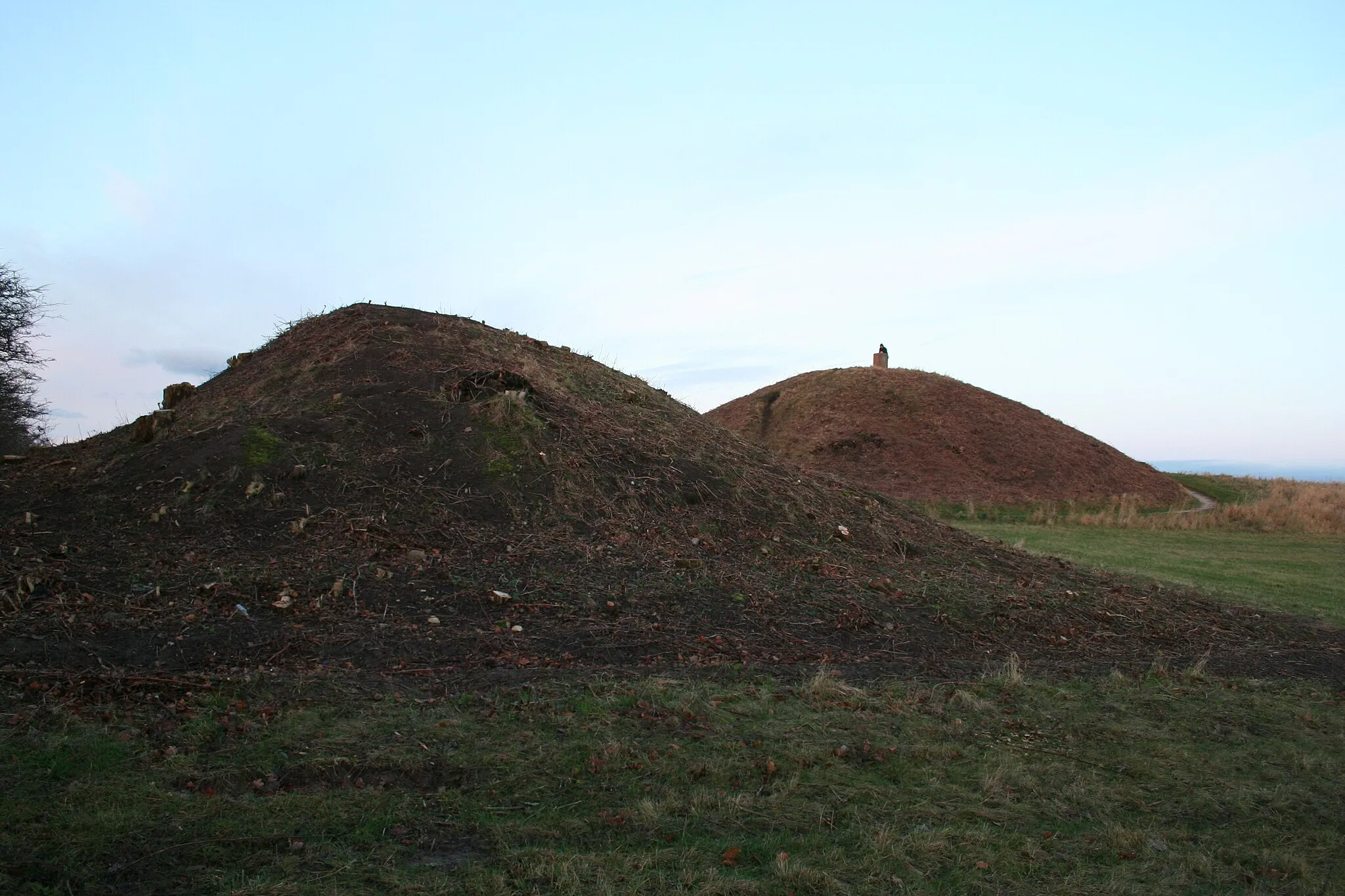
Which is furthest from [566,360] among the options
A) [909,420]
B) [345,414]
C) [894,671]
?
[909,420]

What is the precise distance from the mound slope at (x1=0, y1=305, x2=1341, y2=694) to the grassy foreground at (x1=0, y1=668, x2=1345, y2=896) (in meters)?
1.00

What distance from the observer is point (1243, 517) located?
24.0 meters

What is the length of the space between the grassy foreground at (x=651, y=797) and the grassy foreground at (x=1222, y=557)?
7.71 meters

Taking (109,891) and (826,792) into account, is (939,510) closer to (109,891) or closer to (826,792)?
(826,792)

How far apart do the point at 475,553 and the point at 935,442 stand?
2627 cm

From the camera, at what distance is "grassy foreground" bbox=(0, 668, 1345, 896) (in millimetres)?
3484

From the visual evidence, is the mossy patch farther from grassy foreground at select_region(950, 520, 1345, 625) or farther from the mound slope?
grassy foreground at select_region(950, 520, 1345, 625)

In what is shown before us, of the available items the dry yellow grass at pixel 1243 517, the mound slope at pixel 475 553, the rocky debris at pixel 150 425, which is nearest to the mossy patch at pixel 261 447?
the mound slope at pixel 475 553

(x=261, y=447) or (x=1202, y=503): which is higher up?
(x=261, y=447)

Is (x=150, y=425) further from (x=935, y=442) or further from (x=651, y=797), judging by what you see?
(x=935, y=442)

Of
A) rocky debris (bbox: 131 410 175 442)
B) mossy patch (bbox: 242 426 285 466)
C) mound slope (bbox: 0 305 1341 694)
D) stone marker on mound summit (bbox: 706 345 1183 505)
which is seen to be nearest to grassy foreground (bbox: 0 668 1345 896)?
mound slope (bbox: 0 305 1341 694)

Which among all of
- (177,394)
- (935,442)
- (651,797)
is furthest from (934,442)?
(651,797)

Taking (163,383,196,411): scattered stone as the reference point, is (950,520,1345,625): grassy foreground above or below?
below

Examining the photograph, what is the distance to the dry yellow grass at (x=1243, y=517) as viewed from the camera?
22.8 meters
